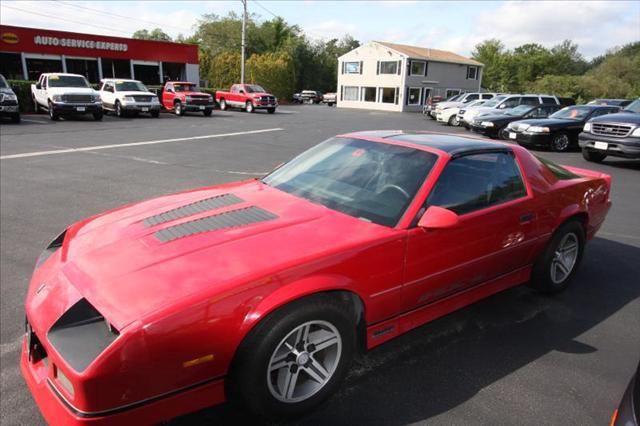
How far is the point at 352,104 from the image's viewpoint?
4994 cm

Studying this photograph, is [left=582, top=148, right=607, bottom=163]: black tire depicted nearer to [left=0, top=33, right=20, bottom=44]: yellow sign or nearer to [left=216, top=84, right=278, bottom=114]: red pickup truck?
[left=216, top=84, right=278, bottom=114]: red pickup truck

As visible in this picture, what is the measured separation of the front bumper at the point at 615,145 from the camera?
34.5 feet

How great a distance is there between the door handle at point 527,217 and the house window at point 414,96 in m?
43.6

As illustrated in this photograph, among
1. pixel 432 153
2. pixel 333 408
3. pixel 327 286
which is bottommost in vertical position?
pixel 333 408

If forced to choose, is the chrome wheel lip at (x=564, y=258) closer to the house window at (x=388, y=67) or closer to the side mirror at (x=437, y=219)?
the side mirror at (x=437, y=219)

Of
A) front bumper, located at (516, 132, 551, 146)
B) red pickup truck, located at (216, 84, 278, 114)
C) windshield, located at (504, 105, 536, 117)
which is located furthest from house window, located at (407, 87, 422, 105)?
front bumper, located at (516, 132, 551, 146)

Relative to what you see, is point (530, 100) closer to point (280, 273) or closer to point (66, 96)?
point (66, 96)

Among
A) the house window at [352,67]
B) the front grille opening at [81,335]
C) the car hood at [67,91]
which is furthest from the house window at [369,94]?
the front grille opening at [81,335]

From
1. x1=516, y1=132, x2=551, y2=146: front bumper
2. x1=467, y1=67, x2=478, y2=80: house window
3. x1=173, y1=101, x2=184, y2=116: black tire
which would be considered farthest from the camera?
x1=467, y1=67, x2=478, y2=80: house window

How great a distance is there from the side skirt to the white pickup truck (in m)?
20.0

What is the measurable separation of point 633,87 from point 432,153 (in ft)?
191

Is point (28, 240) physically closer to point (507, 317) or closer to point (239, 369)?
point (239, 369)

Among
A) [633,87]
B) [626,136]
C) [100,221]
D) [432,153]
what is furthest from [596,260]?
[633,87]

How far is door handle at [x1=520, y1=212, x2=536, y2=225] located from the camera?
11.6ft
